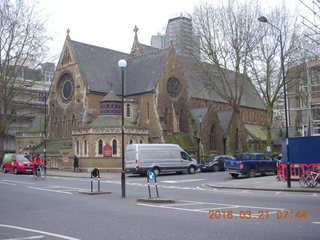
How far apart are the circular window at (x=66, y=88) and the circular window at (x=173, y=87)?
11312mm

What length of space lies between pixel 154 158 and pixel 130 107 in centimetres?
1407

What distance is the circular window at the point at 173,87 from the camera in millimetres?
43375

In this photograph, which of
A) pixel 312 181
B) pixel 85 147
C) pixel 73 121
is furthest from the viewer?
pixel 73 121

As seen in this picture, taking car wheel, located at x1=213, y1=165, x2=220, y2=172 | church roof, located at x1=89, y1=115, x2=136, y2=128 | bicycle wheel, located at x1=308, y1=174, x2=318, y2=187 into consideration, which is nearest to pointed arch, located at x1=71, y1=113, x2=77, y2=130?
church roof, located at x1=89, y1=115, x2=136, y2=128

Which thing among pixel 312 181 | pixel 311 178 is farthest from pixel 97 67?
pixel 312 181

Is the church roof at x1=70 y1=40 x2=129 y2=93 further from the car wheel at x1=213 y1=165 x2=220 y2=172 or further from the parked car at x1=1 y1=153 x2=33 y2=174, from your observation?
the car wheel at x1=213 y1=165 x2=220 y2=172

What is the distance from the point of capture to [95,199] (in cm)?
1423

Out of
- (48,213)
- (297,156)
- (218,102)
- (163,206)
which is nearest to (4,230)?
(48,213)

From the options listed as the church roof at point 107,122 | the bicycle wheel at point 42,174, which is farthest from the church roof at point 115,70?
the bicycle wheel at point 42,174

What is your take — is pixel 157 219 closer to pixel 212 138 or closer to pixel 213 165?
pixel 213 165

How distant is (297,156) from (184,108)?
966 inches

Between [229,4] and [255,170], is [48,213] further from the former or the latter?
[229,4]

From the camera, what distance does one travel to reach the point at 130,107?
4244 cm

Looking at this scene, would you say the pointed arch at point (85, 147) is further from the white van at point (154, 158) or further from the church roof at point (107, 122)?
the white van at point (154, 158)
